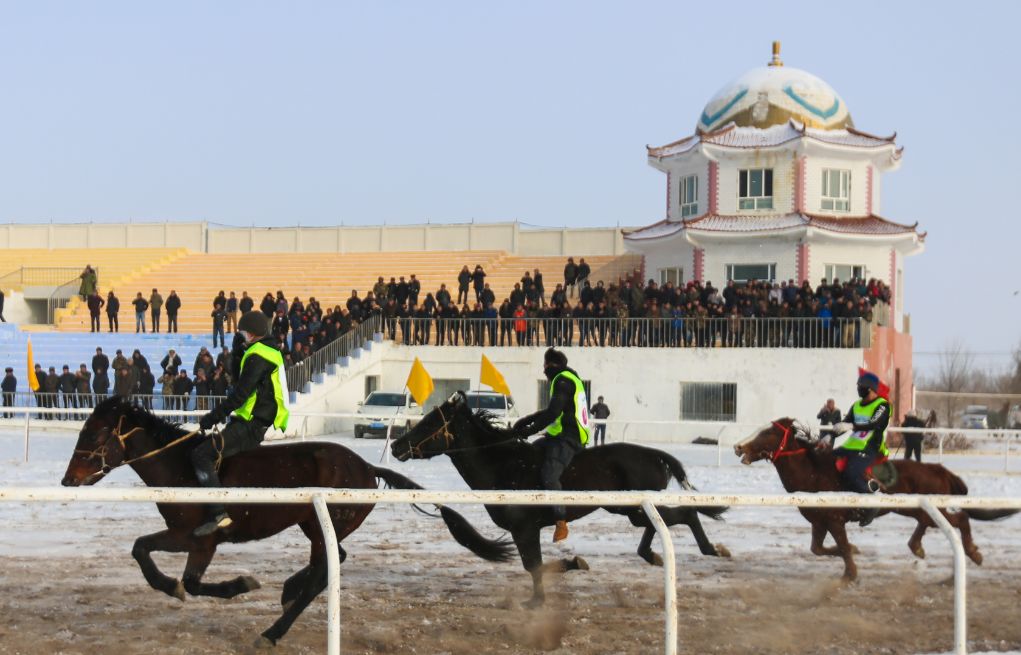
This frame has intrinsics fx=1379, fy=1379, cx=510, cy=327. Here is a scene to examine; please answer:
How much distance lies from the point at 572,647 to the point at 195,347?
3184cm

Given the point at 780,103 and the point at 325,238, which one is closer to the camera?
the point at 780,103

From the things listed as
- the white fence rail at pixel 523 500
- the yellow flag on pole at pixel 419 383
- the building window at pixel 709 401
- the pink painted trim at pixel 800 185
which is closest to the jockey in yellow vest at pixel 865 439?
the white fence rail at pixel 523 500

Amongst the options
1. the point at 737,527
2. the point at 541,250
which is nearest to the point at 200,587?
the point at 737,527

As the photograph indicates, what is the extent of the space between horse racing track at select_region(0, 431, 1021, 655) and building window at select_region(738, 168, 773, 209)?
27.0m

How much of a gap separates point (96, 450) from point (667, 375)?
27108 mm

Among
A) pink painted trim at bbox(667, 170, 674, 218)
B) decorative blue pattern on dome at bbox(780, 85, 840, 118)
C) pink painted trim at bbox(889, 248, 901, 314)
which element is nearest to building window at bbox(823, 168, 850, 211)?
decorative blue pattern on dome at bbox(780, 85, 840, 118)

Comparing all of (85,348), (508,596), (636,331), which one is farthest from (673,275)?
(508,596)

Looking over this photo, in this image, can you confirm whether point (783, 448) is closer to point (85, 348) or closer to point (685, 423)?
point (685, 423)

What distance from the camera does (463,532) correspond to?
9680mm

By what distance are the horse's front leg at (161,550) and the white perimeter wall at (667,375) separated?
81.4ft

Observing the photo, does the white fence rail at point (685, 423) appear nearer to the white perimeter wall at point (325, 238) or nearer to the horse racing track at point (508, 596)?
the horse racing track at point (508, 596)

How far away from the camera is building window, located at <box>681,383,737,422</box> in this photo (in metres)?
35.0

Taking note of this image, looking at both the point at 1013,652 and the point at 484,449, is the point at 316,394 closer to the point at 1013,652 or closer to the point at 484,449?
the point at 484,449

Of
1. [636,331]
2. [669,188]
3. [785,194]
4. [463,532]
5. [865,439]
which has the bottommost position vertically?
[463,532]
